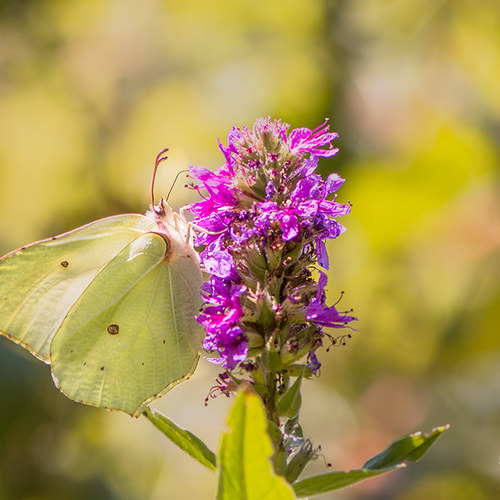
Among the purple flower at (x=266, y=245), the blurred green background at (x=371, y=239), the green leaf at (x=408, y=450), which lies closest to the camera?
the green leaf at (x=408, y=450)

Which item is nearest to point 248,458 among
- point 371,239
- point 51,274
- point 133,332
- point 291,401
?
point 291,401

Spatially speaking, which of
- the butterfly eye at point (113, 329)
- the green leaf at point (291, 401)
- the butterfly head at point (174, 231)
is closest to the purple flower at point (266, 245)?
the green leaf at point (291, 401)

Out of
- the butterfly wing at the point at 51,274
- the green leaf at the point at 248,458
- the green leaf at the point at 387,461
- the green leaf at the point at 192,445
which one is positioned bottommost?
the green leaf at the point at 387,461

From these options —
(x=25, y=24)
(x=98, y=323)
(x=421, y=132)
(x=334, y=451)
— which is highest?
(x=25, y=24)

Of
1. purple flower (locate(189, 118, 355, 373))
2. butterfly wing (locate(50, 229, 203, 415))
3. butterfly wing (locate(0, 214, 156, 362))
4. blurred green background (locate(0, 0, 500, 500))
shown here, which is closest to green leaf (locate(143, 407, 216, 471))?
purple flower (locate(189, 118, 355, 373))

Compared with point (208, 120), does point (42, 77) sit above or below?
above

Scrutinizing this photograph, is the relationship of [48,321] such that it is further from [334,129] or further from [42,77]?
[42,77]

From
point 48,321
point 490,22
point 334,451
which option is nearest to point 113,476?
point 334,451

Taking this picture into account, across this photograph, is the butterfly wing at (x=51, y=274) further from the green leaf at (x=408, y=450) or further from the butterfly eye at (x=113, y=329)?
the green leaf at (x=408, y=450)
